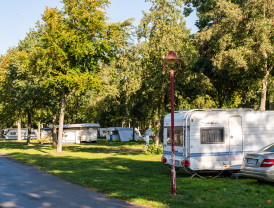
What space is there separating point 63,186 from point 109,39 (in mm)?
18566

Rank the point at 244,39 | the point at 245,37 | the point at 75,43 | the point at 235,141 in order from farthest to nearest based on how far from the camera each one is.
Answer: the point at 75,43 → the point at 245,37 → the point at 244,39 → the point at 235,141

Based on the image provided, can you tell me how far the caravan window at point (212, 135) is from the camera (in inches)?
539

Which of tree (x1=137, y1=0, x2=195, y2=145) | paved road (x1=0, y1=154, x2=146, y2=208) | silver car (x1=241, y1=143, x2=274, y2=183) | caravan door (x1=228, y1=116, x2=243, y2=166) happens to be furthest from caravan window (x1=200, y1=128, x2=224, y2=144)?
tree (x1=137, y1=0, x2=195, y2=145)

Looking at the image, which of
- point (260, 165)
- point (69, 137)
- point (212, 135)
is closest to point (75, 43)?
point (212, 135)

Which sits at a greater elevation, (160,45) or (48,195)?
(160,45)

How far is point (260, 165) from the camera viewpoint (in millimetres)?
10914

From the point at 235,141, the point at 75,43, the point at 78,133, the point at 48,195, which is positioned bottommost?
the point at 48,195

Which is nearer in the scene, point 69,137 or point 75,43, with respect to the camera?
point 75,43

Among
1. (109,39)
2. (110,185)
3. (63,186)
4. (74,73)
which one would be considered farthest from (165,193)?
(109,39)

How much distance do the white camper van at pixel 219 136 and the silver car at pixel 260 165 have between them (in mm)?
2115

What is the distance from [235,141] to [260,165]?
10.0 ft

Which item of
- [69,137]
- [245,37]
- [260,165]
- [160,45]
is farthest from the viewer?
[69,137]

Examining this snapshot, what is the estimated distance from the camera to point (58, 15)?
90.9ft

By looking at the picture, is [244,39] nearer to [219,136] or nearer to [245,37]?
[245,37]
